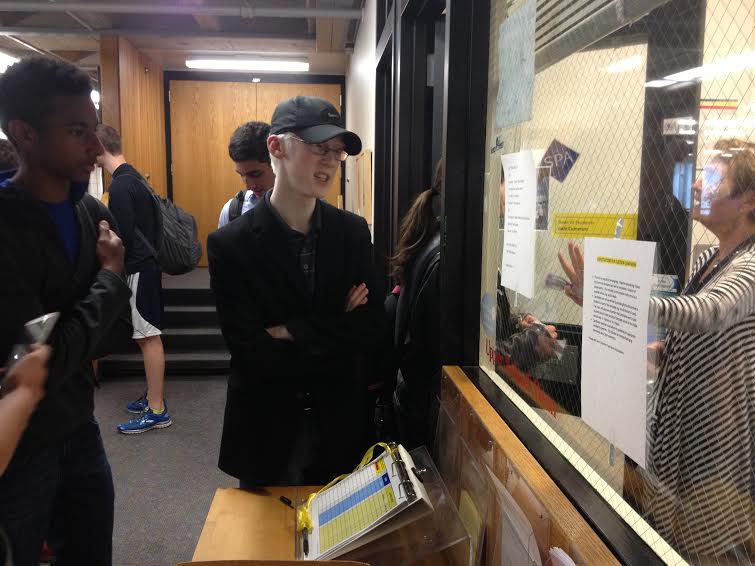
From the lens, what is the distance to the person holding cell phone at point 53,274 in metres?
1.22

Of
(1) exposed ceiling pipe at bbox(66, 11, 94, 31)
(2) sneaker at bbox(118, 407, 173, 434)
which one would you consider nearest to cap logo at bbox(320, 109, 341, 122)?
(2) sneaker at bbox(118, 407, 173, 434)

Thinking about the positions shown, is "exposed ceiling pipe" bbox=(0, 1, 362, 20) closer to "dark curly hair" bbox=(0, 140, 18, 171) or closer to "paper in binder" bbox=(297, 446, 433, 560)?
"dark curly hair" bbox=(0, 140, 18, 171)

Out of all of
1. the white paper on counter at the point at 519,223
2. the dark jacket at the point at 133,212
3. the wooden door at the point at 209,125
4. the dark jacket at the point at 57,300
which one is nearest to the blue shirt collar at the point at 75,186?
the dark jacket at the point at 57,300

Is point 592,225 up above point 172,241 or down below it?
above

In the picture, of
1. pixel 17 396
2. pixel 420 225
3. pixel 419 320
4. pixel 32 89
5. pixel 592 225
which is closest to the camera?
pixel 592 225

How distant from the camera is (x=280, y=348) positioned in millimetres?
1569

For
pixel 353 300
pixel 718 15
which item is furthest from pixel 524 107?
pixel 353 300

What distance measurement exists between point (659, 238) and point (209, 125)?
7.54 metres

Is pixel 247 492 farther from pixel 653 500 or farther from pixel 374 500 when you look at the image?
pixel 653 500

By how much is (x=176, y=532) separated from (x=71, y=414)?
57.9 inches

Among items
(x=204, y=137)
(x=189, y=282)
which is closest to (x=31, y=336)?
(x=189, y=282)

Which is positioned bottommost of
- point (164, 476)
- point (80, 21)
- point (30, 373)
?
point (164, 476)

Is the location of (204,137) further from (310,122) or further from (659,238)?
(659,238)

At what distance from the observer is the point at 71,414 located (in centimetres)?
133
